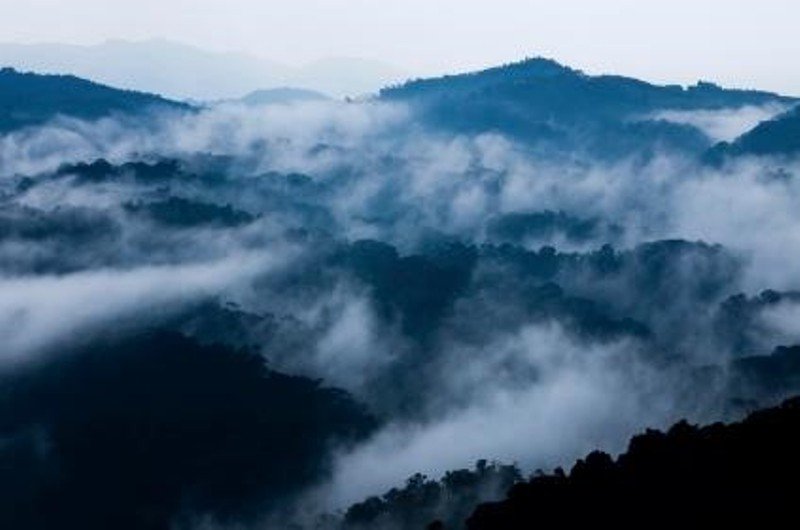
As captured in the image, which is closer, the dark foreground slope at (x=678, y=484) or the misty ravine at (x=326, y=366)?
the dark foreground slope at (x=678, y=484)

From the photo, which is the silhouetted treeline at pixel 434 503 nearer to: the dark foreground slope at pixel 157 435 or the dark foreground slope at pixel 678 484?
the dark foreground slope at pixel 157 435

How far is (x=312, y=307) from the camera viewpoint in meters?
135

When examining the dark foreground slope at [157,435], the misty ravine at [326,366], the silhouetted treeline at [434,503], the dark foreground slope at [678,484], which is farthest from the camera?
the misty ravine at [326,366]

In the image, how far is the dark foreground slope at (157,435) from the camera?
276 feet

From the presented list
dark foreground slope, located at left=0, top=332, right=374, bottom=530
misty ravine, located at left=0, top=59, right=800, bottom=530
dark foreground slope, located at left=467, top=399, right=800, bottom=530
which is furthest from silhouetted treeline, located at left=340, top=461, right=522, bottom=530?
dark foreground slope, located at left=467, top=399, right=800, bottom=530

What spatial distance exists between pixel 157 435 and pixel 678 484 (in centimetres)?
6443

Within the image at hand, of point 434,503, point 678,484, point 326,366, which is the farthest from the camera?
point 326,366

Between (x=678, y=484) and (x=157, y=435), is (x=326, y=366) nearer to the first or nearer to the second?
(x=157, y=435)

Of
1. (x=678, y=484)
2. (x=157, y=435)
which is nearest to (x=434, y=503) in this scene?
(x=157, y=435)

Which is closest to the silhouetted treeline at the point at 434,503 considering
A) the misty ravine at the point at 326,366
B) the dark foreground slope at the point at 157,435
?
the misty ravine at the point at 326,366

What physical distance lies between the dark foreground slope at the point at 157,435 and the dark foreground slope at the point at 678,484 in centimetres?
4730

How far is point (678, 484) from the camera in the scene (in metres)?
40.0

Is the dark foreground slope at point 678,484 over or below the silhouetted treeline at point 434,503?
below

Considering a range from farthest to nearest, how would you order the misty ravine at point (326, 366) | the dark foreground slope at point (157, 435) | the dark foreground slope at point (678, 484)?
the misty ravine at point (326, 366)
the dark foreground slope at point (157, 435)
the dark foreground slope at point (678, 484)
